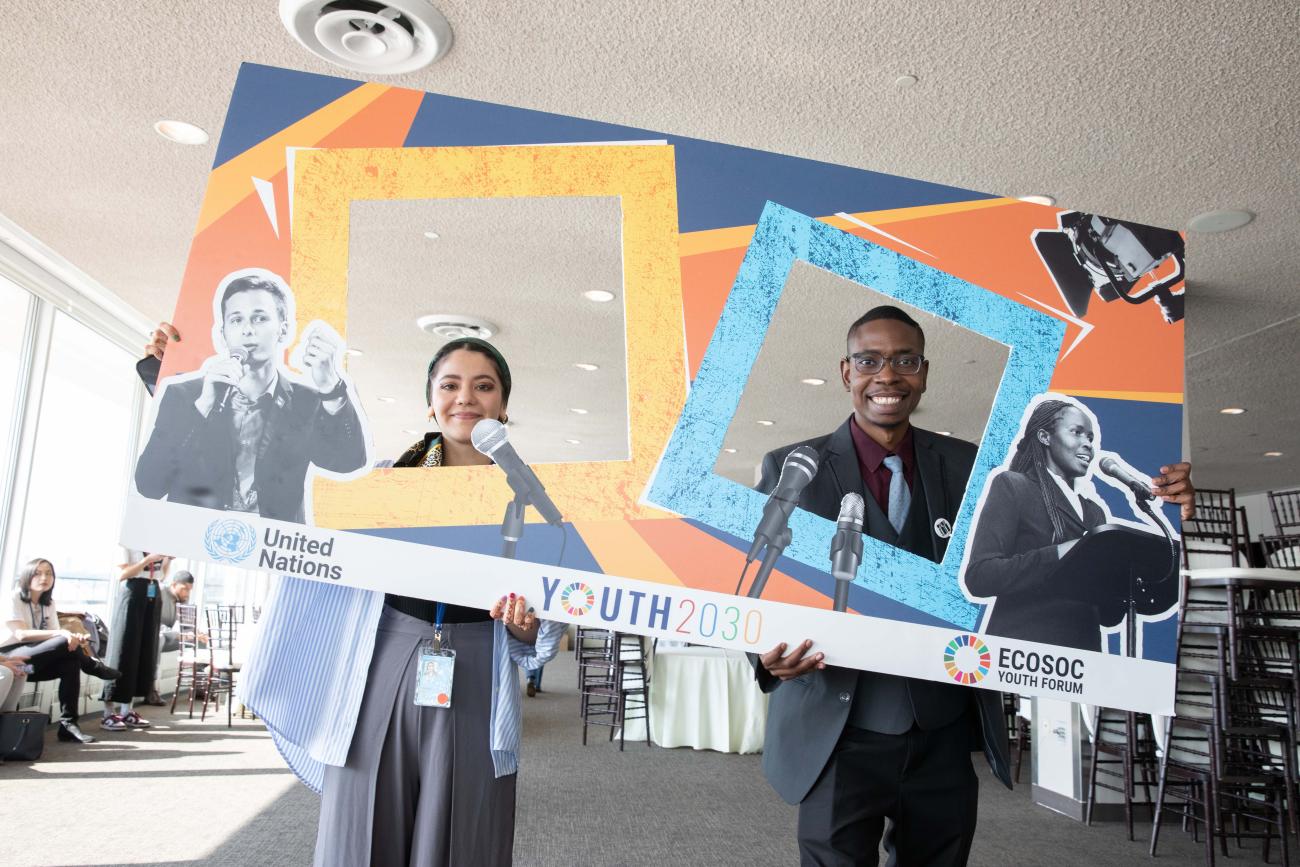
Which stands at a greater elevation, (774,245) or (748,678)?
(774,245)

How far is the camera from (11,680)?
232 inches

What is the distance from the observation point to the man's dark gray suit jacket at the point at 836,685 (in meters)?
1.82

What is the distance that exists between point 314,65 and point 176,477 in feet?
8.91

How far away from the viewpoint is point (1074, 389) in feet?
6.29

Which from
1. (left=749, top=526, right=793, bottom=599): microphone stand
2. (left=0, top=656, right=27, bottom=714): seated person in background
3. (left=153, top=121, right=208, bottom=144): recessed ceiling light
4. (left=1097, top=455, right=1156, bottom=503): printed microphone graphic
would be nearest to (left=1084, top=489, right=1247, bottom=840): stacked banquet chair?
(left=1097, top=455, right=1156, bottom=503): printed microphone graphic

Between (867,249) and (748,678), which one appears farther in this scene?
(748,678)

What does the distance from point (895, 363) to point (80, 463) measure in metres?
7.99

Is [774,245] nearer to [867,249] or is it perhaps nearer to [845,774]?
[867,249]

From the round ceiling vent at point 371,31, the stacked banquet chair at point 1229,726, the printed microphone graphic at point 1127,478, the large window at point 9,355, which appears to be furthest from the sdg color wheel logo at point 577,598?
the large window at point 9,355

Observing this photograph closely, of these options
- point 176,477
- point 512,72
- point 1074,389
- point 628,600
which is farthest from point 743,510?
point 512,72

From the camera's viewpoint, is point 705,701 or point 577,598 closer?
point 577,598

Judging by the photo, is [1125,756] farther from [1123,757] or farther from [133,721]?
[133,721]

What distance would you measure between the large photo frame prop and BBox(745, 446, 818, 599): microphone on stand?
0.02m

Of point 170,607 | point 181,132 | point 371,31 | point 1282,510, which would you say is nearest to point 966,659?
point 371,31
